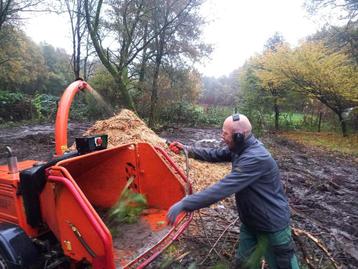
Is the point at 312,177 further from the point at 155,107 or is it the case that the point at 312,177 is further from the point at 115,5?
the point at 115,5

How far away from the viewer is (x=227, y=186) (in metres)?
2.48

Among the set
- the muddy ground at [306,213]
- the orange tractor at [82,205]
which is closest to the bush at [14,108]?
the muddy ground at [306,213]

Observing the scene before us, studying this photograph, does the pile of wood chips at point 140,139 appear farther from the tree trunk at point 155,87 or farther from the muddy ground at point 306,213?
the tree trunk at point 155,87

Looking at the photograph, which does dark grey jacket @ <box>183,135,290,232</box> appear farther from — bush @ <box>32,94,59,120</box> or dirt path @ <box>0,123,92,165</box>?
bush @ <box>32,94,59,120</box>

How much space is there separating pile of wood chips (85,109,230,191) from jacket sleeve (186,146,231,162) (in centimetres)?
255

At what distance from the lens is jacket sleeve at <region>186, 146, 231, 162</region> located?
3391 millimetres

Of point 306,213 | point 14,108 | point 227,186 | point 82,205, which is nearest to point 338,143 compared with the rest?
point 306,213

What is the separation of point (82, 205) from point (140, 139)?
4.32 metres

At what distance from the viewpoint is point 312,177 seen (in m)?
8.45

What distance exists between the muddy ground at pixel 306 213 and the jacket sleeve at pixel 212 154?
65cm

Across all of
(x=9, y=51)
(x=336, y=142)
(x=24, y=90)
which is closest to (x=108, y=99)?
(x=9, y=51)

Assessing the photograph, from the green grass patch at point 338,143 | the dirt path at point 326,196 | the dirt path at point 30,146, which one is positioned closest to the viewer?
the dirt path at point 326,196

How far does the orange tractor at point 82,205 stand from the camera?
94.1 inches

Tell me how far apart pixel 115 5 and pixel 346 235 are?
15809 millimetres
